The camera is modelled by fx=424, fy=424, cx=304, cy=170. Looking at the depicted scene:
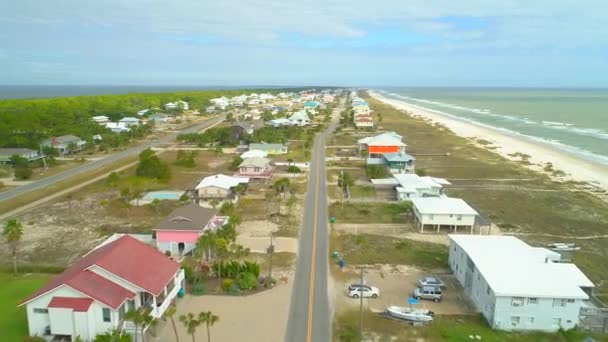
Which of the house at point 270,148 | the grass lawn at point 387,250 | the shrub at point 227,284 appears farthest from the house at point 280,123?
the shrub at point 227,284

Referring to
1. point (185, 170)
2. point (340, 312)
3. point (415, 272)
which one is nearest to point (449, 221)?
point (415, 272)

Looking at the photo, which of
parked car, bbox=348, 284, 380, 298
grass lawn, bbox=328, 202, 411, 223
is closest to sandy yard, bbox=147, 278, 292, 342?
parked car, bbox=348, 284, 380, 298

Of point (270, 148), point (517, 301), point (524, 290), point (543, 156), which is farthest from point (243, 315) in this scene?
point (543, 156)

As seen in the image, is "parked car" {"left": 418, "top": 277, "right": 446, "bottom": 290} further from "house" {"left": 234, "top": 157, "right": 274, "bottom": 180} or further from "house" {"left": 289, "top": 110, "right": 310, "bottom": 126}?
"house" {"left": 289, "top": 110, "right": 310, "bottom": 126}

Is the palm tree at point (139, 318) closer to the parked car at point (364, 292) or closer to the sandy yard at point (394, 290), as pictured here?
the sandy yard at point (394, 290)

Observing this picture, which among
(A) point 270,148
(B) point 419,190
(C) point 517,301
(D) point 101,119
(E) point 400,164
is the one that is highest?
(D) point 101,119

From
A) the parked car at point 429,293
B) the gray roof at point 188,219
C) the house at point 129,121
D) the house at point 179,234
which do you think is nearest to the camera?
the parked car at point 429,293

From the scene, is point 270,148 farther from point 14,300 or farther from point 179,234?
point 14,300
